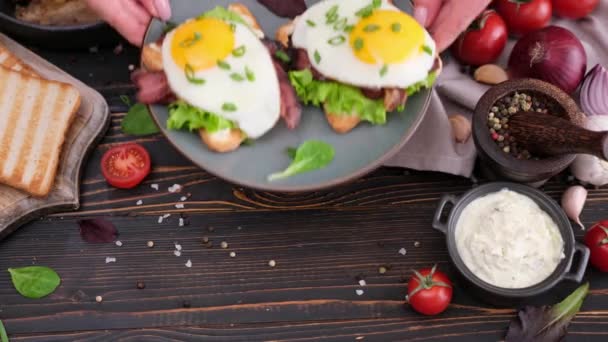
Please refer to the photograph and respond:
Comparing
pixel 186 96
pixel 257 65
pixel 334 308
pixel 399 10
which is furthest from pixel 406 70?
pixel 334 308

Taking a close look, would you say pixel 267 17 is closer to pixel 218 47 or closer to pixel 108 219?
pixel 218 47

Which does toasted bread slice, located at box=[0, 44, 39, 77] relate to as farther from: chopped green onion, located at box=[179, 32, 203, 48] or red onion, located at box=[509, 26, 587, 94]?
red onion, located at box=[509, 26, 587, 94]

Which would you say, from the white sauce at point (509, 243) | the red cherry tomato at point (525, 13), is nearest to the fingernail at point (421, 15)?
the red cherry tomato at point (525, 13)

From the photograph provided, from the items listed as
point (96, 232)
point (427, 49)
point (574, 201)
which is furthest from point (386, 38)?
point (96, 232)

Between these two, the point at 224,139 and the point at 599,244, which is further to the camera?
the point at 599,244

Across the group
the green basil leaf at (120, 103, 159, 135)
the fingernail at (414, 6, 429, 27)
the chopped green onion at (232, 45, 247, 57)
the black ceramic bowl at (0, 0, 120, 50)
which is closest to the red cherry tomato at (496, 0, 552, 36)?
the fingernail at (414, 6, 429, 27)

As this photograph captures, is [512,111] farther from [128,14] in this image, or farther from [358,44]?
[128,14]

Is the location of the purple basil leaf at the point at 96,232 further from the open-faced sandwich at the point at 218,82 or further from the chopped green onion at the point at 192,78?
the chopped green onion at the point at 192,78
